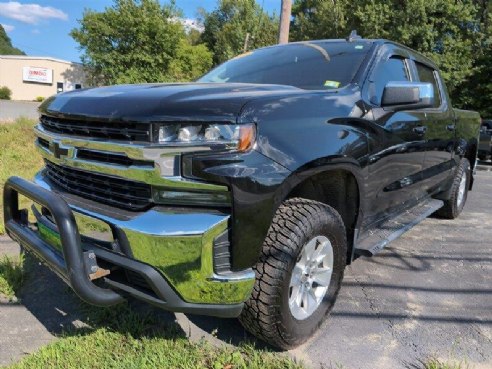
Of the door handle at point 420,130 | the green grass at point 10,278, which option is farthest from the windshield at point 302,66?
the green grass at point 10,278

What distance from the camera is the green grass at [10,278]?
10.5 ft

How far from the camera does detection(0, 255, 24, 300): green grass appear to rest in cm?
321

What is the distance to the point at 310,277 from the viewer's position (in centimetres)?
269

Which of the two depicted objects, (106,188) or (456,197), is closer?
(106,188)

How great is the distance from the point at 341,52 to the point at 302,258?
5.80 ft

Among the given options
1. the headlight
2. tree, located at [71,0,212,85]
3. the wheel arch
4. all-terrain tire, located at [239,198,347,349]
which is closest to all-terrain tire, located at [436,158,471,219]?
the wheel arch

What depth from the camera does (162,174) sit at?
6.79 ft

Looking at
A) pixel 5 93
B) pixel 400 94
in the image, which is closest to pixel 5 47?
pixel 5 93

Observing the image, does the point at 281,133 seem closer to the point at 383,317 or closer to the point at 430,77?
the point at 383,317

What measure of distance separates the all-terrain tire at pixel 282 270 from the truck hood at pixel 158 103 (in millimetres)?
612

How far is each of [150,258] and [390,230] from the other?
221cm

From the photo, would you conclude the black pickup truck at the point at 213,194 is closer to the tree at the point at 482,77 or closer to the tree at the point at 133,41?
the tree at the point at 482,77

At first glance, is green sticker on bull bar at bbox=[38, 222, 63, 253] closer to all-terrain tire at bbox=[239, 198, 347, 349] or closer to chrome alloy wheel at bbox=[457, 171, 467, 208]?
all-terrain tire at bbox=[239, 198, 347, 349]

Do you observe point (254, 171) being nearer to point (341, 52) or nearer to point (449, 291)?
point (341, 52)
